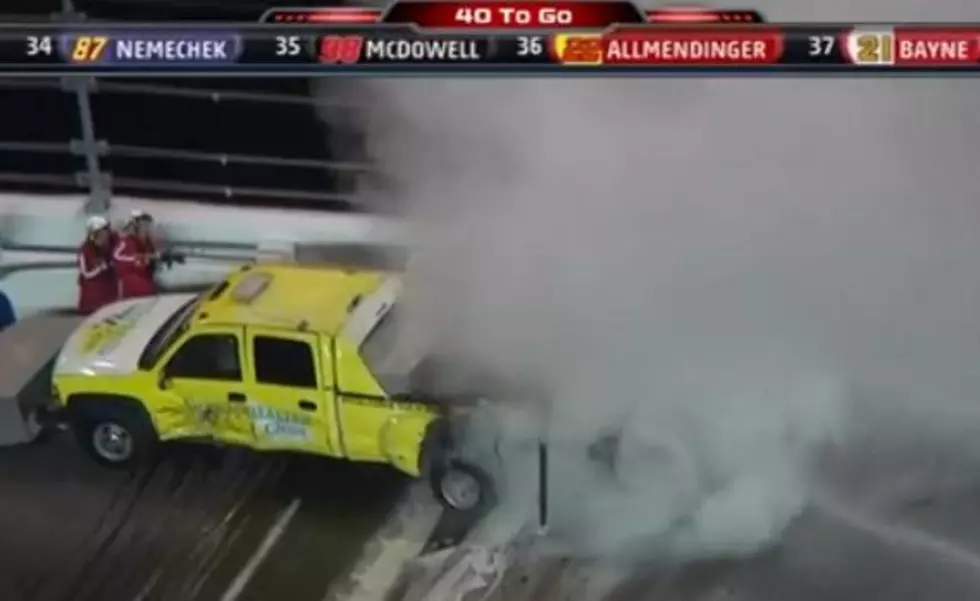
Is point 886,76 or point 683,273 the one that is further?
point 683,273

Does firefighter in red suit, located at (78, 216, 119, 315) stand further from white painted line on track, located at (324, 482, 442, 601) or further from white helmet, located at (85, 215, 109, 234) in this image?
white painted line on track, located at (324, 482, 442, 601)

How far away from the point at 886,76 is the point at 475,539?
1.34 feet

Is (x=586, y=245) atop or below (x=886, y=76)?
below

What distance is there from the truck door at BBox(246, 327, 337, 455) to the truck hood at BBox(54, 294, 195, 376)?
2.8 inches

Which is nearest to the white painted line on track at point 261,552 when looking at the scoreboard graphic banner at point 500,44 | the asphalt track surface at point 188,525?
the asphalt track surface at point 188,525

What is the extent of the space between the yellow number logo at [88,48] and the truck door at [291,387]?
0.77 ft

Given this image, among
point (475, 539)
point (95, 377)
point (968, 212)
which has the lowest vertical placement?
point (475, 539)

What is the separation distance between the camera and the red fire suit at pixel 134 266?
125 cm

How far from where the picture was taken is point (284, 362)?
1.21 m

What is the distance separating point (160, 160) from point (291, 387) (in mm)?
184

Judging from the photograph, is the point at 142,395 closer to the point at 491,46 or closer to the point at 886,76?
the point at 491,46

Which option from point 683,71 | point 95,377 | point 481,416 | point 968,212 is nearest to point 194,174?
point 95,377

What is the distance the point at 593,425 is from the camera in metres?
1.20

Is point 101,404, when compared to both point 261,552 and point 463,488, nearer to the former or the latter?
point 261,552
